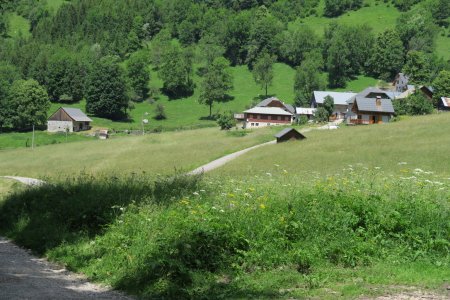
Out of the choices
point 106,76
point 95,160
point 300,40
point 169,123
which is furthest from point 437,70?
point 95,160

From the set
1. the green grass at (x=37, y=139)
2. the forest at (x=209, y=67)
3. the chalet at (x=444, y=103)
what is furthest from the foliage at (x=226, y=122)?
the chalet at (x=444, y=103)

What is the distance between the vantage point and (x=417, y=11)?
196 meters

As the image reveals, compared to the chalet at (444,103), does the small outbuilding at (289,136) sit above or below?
below

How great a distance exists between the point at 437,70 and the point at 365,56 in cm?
2676

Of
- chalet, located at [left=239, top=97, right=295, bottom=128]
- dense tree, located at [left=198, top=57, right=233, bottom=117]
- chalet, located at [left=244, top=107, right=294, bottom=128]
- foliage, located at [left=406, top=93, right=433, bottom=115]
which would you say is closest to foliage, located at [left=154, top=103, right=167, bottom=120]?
dense tree, located at [left=198, top=57, right=233, bottom=117]

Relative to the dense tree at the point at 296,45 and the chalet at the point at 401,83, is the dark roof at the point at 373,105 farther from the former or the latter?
the dense tree at the point at 296,45

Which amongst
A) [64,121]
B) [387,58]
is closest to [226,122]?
[64,121]

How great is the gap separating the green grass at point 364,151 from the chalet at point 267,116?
194ft

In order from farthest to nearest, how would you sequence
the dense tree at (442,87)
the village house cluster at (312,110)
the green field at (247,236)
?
the dense tree at (442,87) < the village house cluster at (312,110) < the green field at (247,236)

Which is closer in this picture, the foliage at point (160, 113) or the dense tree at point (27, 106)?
the dense tree at point (27, 106)

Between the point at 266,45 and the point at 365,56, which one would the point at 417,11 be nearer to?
the point at 365,56

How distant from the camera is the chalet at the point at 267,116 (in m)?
126

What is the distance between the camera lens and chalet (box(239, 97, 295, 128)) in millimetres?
125875

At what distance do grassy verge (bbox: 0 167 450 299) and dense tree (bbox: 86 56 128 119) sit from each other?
424 ft
